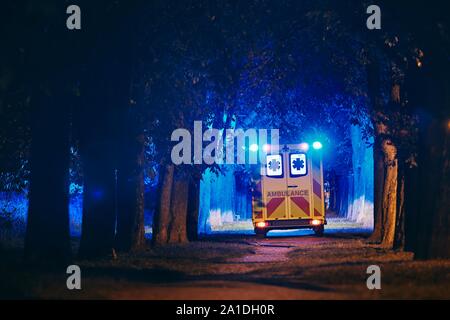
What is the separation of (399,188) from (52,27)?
10600mm

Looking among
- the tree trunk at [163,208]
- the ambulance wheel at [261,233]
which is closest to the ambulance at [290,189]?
the ambulance wheel at [261,233]

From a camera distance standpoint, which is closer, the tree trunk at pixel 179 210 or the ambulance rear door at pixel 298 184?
the tree trunk at pixel 179 210

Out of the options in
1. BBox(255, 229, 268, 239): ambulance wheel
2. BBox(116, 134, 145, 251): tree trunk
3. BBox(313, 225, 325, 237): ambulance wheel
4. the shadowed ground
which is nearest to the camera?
the shadowed ground

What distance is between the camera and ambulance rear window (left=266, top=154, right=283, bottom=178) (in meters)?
28.7

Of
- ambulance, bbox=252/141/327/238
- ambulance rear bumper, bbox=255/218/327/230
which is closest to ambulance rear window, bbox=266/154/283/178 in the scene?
ambulance, bbox=252/141/327/238

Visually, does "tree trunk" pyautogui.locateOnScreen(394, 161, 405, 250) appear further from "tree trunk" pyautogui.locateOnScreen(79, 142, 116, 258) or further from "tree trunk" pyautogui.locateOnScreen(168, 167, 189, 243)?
"tree trunk" pyautogui.locateOnScreen(168, 167, 189, 243)

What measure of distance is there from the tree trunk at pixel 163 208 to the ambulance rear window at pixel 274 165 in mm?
4731

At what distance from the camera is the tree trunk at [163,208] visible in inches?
973

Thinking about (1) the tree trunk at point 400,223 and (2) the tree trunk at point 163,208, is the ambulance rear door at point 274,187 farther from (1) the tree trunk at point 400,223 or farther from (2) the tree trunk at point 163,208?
(1) the tree trunk at point 400,223

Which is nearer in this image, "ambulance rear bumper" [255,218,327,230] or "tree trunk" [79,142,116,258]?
"tree trunk" [79,142,116,258]

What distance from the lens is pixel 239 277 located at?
47.4 feet

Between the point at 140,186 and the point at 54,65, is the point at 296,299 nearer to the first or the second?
the point at 54,65

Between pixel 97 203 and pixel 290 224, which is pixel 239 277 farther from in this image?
pixel 290 224

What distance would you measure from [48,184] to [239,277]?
421 centimetres
